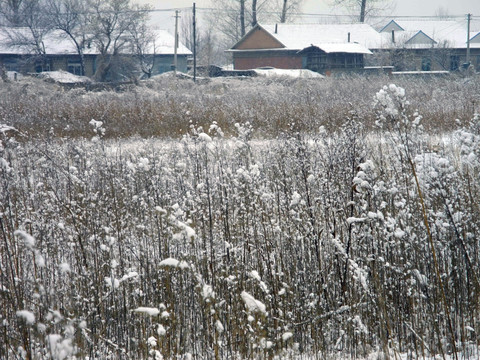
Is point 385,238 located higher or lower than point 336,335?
higher

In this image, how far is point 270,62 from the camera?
136 ft

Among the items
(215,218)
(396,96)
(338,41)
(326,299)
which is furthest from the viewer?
(338,41)

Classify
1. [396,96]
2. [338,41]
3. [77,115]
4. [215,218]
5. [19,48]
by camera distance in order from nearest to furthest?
[396,96] < [215,218] < [77,115] < [19,48] < [338,41]

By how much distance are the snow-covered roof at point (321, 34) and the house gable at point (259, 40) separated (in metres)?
0.35

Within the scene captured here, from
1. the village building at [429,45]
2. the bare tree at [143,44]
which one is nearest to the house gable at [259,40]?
the bare tree at [143,44]

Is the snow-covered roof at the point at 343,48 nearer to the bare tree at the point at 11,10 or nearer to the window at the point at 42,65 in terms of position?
the window at the point at 42,65

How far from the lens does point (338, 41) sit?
41.4m

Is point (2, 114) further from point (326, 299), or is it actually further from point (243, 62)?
point (243, 62)

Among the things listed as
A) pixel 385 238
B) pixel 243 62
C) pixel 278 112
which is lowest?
pixel 385 238

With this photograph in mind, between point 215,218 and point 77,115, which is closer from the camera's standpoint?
point 215,218

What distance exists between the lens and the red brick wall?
40.2m

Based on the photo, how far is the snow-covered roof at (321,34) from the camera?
41344mm

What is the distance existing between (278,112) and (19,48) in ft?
105

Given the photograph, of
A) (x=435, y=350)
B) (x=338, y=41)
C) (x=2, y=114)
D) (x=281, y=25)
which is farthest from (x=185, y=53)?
(x=435, y=350)
